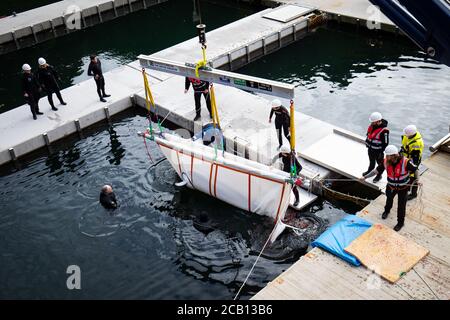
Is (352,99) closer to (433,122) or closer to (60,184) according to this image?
(433,122)

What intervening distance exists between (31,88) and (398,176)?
36.9ft

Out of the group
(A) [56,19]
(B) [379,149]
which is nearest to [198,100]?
(B) [379,149]

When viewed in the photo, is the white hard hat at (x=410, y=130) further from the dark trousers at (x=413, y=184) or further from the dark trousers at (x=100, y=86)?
the dark trousers at (x=100, y=86)

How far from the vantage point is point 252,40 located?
19891 mm

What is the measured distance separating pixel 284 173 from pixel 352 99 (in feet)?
24.4

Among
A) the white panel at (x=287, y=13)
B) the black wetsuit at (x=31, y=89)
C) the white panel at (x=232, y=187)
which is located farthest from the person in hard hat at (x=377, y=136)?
the white panel at (x=287, y=13)

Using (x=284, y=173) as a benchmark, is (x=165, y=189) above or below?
below

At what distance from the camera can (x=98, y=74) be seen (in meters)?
15.7

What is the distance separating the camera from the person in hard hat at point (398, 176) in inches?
372

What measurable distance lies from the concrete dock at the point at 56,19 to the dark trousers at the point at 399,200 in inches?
770

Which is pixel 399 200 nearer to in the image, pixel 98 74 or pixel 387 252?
pixel 387 252

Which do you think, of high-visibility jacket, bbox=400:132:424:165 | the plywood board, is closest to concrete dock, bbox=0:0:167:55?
high-visibility jacket, bbox=400:132:424:165
